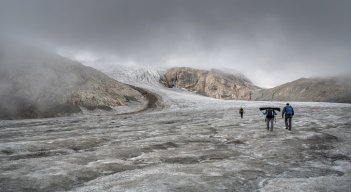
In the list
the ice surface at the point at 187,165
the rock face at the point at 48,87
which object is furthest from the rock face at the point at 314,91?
the ice surface at the point at 187,165

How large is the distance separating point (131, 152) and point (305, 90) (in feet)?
496

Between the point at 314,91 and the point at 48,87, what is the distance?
10989 cm

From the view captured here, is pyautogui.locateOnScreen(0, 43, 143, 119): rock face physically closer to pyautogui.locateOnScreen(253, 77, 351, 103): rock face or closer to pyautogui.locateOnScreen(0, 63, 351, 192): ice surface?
pyautogui.locateOnScreen(0, 63, 351, 192): ice surface

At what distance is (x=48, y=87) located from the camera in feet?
284

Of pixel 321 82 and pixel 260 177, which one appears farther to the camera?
pixel 321 82

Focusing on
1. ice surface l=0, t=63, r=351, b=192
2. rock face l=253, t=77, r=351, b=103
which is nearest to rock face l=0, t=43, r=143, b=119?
ice surface l=0, t=63, r=351, b=192

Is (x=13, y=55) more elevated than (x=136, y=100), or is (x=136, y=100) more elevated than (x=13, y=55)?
(x=13, y=55)

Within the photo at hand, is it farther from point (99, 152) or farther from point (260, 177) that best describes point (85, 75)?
point (260, 177)

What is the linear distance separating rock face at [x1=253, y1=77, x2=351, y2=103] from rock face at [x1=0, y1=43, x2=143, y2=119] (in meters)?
78.7

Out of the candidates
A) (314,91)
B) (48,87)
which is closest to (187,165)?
(48,87)

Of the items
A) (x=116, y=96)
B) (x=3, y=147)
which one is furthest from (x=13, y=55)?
(x=3, y=147)

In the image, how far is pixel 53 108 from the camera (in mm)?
77125

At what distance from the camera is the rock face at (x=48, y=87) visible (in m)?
75.4

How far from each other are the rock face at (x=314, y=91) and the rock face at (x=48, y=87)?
7868 centimetres
